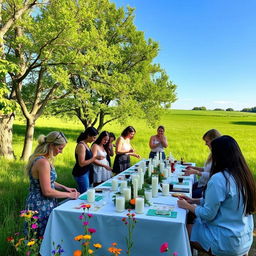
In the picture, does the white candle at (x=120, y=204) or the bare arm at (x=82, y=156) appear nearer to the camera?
the white candle at (x=120, y=204)

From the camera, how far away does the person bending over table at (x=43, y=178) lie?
9.03 ft

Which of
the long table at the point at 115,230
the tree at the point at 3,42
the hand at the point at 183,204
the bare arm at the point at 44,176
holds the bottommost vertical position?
the long table at the point at 115,230

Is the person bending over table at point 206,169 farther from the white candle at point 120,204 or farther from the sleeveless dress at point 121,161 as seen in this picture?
the white candle at point 120,204

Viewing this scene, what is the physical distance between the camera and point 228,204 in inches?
87.7

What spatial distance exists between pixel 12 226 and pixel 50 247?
121 centimetres

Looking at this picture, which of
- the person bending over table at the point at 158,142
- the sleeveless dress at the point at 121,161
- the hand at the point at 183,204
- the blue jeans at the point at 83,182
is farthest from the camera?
the person bending over table at the point at 158,142

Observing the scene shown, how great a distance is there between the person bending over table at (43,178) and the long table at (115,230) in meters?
0.25

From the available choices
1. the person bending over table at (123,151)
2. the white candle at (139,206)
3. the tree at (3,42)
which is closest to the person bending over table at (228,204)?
the white candle at (139,206)

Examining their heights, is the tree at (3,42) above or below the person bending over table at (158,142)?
above

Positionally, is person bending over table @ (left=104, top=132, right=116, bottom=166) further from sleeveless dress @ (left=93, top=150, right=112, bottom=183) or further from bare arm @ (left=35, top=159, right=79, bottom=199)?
bare arm @ (left=35, top=159, right=79, bottom=199)

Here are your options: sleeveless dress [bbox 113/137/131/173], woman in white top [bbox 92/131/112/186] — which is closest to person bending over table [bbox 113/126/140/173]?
sleeveless dress [bbox 113/137/131/173]

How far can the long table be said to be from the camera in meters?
2.34

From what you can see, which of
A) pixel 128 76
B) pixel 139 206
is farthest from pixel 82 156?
pixel 128 76

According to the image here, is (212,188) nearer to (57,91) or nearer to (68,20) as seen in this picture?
(68,20)
